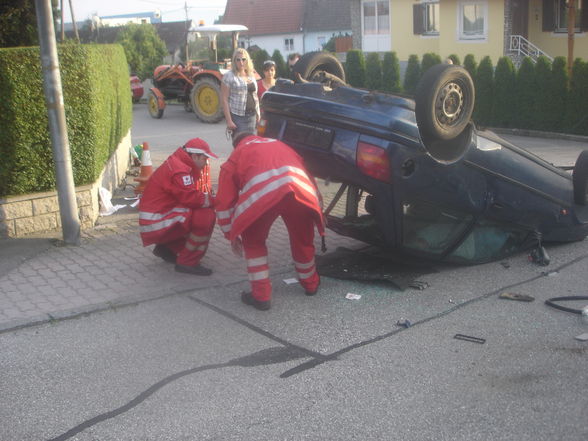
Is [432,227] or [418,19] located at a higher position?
[418,19]

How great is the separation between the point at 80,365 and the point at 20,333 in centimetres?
84

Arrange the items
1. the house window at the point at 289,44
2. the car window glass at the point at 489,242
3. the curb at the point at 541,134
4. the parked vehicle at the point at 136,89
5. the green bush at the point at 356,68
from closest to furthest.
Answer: the car window glass at the point at 489,242 → the curb at the point at 541,134 → the green bush at the point at 356,68 → the parked vehicle at the point at 136,89 → the house window at the point at 289,44

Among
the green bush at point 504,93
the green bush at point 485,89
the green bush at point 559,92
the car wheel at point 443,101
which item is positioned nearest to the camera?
the car wheel at point 443,101

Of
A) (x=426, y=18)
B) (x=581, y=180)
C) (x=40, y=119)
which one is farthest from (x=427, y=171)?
(x=426, y=18)

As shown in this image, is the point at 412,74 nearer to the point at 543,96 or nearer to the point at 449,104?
the point at 543,96

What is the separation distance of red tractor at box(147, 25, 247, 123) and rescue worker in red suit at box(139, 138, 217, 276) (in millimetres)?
14116

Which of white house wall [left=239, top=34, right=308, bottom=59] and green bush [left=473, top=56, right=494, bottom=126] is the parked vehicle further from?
white house wall [left=239, top=34, right=308, bottom=59]

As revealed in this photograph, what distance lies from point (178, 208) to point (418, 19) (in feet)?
81.8

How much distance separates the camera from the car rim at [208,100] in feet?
67.4

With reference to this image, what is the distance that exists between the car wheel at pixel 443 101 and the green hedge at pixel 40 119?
4075 millimetres

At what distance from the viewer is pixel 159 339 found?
518 cm

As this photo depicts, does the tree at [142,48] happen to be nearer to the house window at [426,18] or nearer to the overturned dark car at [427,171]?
the house window at [426,18]

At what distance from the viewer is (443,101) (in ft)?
18.7

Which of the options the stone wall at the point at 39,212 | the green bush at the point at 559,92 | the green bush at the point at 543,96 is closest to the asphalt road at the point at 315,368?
the stone wall at the point at 39,212
